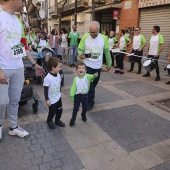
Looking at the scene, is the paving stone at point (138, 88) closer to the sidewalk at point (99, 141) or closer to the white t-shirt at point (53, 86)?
the sidewalk at point (99, 141)

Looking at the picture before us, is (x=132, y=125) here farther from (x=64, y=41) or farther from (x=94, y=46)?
→ (x=64, y=41)

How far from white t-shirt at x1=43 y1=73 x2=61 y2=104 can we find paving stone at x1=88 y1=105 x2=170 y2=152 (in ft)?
3.34

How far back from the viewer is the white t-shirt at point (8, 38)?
8.56ft

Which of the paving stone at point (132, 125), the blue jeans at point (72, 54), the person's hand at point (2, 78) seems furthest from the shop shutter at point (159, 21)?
the person's hand at point (2, 78)

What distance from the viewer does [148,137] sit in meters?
3.37

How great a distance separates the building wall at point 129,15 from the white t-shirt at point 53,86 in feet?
30.7

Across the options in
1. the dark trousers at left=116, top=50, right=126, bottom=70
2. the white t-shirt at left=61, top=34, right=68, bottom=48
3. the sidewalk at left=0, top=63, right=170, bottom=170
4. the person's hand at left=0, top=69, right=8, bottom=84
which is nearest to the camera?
the person's hand at left=0, top=69, right=8, bottom=84

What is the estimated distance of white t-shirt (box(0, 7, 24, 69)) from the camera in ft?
8.56

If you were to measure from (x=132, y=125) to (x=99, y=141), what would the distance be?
2.92ft

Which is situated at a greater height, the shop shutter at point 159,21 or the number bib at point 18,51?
the shop shutter at point 159,21

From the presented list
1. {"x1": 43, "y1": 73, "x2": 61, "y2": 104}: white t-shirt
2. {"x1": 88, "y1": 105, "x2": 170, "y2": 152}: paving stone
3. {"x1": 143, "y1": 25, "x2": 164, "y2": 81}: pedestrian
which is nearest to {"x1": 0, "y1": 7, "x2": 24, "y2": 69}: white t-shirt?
{"x1": 43, "y1": 73, "x2": 61, "y2": 104}: white t-shirt

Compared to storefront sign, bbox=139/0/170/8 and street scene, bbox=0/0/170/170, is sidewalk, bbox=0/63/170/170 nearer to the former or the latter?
street scene, bbox=0/0/170/170

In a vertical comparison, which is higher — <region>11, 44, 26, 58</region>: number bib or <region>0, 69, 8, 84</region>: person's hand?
<region>11, 44, 26, 58</region>: number bib

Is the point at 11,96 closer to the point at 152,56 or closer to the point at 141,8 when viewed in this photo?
the point at 152,56
